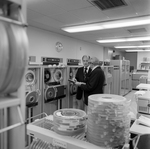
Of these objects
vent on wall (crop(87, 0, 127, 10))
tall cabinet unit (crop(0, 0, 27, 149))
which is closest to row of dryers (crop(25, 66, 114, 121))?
vent on wall (crop(87, 0, 127, 10))

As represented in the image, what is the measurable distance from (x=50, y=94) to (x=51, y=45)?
2.24 m

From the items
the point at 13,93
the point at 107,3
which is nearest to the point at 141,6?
the point at 107,3

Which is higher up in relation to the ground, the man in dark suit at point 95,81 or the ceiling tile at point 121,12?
the ceiling tile at point 121,12

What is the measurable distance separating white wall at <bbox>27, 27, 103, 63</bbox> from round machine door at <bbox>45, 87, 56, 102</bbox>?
153cm

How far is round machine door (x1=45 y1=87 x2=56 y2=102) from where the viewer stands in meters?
3.15

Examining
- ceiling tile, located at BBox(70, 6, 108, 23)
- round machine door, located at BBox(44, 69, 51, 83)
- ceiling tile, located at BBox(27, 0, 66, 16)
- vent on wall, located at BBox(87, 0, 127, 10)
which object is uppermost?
ceiling tile, located at BBox(27, 0, 66, 16)

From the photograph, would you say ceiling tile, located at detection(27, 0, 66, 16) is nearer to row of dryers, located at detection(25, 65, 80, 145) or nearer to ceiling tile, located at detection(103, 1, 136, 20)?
ceiling tile, located at detection(103, 1, 136, 20)

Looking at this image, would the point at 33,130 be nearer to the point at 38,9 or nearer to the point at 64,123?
the point at 64,123

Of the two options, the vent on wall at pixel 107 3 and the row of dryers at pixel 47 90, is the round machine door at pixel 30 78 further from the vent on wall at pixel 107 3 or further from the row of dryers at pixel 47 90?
the vent on wall at pixel 107 3

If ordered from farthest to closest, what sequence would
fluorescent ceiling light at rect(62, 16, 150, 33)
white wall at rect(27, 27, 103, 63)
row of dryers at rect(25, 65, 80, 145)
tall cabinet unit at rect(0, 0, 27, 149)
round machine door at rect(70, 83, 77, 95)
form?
white wall at rect(27, 27, 103, 63)
round machine door at rect(70, 83, 77, 95)
fluorescent ceiling light at rect(62, 16, 150, 33)
row of dryers at rect(25, 65, 80, 145)
tall cabinet unit at rect(0, 0, 27, 149)

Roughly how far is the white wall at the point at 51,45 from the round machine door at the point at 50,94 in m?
1.53

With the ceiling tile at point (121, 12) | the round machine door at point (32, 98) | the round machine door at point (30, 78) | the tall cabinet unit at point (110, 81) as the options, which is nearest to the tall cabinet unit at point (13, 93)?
the round machine door at point (32, 98)

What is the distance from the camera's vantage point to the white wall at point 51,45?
435cm

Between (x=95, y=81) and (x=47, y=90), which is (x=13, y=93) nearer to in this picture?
(x=95, y=81)
